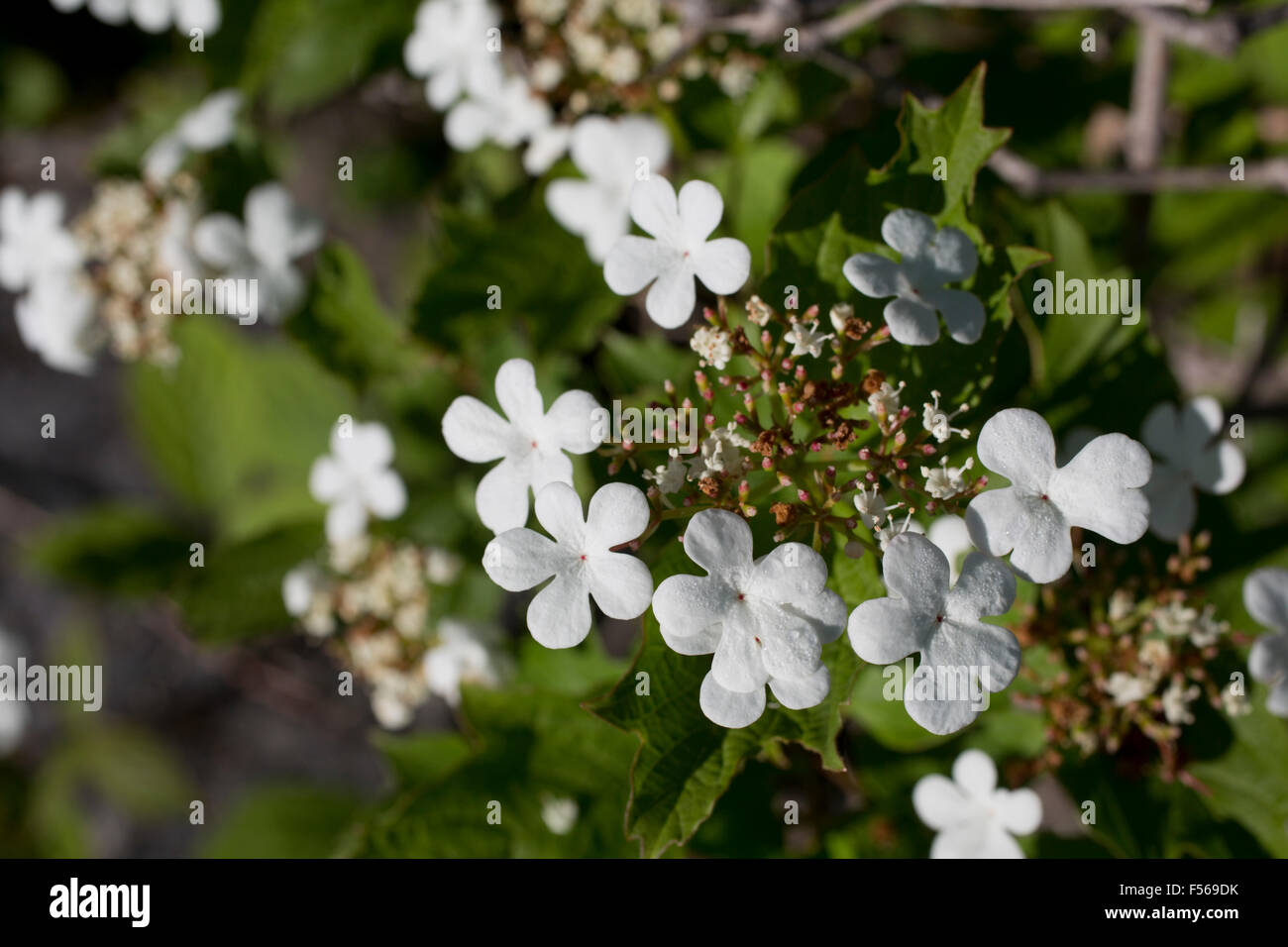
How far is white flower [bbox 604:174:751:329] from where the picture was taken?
173 cm

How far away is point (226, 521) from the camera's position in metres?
3.99

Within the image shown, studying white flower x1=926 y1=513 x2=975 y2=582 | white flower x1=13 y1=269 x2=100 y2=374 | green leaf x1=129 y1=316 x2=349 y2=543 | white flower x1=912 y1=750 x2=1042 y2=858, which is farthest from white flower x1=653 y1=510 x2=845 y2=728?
white flower x1=13 y1=269 x2=100 y2=374

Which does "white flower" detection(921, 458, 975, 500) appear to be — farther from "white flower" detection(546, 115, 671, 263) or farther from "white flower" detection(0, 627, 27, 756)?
"white flower" detection(0, 627, 27, 756)

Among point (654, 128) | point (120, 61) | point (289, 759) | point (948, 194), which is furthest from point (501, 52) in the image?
point (289, 759)

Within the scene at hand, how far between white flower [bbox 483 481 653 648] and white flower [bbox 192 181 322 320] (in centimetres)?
162

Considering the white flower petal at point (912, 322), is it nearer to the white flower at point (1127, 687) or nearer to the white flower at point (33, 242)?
the white flower at point (1127, 687)

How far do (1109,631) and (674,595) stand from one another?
111cm

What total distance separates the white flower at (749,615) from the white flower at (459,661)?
4.36 feet

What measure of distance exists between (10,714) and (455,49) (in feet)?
14.5

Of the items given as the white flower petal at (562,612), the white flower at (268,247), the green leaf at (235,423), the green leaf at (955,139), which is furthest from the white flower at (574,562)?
the green leaf at (235,423)

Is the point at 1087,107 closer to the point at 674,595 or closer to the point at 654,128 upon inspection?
the point at 654,128

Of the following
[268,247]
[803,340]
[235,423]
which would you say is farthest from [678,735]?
[235,423]

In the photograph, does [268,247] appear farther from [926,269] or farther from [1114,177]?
[1114,177]

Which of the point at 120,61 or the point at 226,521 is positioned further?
the point at 120,61
